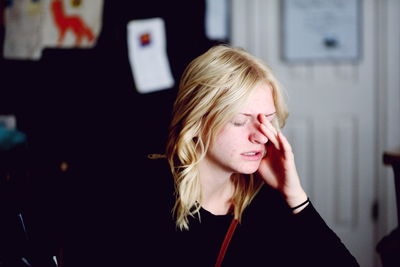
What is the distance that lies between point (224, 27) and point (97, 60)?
96cm

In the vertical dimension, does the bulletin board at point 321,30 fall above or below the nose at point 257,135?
above

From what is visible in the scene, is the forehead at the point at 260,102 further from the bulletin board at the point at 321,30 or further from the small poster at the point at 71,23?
the bulletin board at the point at 321,30

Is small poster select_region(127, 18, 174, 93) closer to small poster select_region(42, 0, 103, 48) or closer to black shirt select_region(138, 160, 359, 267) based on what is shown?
small poster select_region(42, 0, 103, 48)

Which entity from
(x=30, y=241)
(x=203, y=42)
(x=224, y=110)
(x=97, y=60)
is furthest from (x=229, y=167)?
(x=97, y=60)

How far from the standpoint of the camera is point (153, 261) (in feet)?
4.09

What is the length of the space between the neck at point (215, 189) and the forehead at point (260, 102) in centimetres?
21

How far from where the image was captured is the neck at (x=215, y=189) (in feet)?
4.28

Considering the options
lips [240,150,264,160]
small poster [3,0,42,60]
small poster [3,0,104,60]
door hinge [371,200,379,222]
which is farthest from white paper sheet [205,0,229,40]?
lips [240,150,264,160]

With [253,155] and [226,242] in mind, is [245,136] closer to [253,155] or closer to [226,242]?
[253,155]

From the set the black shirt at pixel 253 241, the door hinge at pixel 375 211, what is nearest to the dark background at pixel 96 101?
the black shirt at pixel 253 241

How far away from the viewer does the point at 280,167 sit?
131 centimetres

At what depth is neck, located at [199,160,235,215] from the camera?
1304 mm

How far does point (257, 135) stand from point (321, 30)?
195cm

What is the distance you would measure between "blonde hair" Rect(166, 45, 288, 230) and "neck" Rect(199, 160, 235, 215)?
0.10 feet
